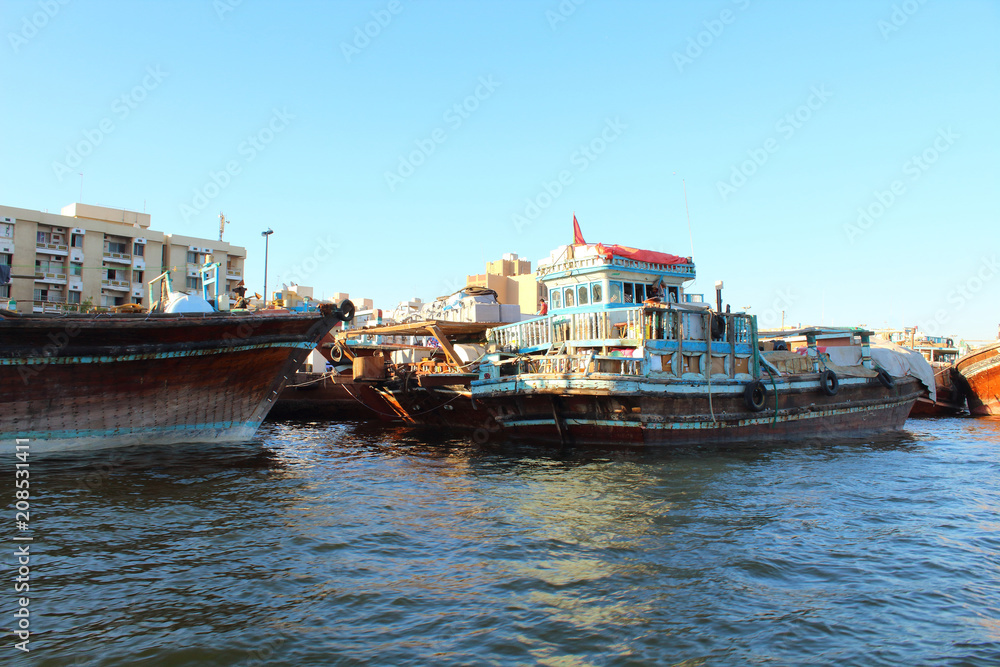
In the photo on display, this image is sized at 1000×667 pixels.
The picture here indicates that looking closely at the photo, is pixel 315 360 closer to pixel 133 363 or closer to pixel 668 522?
pixel 133 363

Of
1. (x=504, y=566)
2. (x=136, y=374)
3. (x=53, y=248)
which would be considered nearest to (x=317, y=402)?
(x=136, y=374)

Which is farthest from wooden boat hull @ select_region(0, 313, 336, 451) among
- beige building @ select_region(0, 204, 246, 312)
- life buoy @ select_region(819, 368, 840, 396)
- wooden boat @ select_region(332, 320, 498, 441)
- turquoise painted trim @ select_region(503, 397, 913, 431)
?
beige building @ select_region(0, 204, 246, 312)

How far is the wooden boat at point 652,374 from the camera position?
48.9ft

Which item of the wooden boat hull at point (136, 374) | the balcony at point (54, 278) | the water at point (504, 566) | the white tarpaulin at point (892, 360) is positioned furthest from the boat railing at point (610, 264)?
the balcony at point (54, 278)

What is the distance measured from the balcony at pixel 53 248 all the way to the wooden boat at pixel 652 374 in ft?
134

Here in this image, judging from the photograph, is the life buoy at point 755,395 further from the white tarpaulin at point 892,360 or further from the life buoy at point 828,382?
the white tarpaulin at point 892,360

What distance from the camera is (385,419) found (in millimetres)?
23078

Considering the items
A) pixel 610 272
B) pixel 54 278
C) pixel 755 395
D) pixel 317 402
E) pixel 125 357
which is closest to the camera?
pixel 125 357

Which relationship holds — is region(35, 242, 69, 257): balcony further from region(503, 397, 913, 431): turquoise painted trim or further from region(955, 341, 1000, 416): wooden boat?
region(955, 341, 1000, 416): wooden boat

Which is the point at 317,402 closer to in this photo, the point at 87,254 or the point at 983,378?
the point at 983,378

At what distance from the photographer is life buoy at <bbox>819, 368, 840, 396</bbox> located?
18.5 m

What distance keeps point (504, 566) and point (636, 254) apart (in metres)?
14.3

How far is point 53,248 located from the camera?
45562 millimetres

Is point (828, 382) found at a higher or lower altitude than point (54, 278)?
lower
